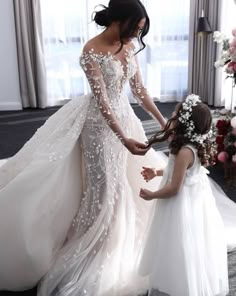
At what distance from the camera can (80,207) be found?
88.8 inches

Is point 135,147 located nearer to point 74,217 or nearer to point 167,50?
point 74,217

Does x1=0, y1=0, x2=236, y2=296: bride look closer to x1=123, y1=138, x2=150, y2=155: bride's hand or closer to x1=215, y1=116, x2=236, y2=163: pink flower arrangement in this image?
x1=123, y1=138, x2=150, y2=155: bride's hand

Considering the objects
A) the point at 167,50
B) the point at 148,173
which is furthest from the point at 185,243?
the point at 167,50

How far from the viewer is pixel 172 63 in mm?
6496

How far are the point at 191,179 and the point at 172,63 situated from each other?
16.1ft

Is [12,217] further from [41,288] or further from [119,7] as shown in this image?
[119,7]

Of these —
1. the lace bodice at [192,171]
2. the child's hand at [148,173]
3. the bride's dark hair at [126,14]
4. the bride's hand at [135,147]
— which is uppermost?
the bride's dark hair at [126,14]

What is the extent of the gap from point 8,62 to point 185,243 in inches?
194

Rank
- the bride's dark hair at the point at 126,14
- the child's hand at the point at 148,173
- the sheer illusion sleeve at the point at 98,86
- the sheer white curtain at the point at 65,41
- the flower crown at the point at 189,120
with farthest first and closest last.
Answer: the sheer white curtain at the point at 65,41 → the child's hand at the point at 148,173 → the sheer illusion sleeve at the point at 98,86 → the bride's dark hair at the point at 126,14 → the flower crown at the point at 189,120

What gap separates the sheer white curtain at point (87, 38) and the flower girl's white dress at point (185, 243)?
465cm

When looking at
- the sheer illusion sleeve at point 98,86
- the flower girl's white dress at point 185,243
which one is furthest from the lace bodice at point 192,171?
the sheer illusion sleeve at point 98,86

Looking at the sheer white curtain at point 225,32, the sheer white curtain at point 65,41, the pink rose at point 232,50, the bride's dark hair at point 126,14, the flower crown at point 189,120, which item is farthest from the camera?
the sheer white curtain at point 65,41

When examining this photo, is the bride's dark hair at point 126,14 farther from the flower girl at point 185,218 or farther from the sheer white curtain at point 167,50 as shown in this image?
the sheer white curtain at point 167,50

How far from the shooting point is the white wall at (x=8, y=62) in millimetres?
5828
